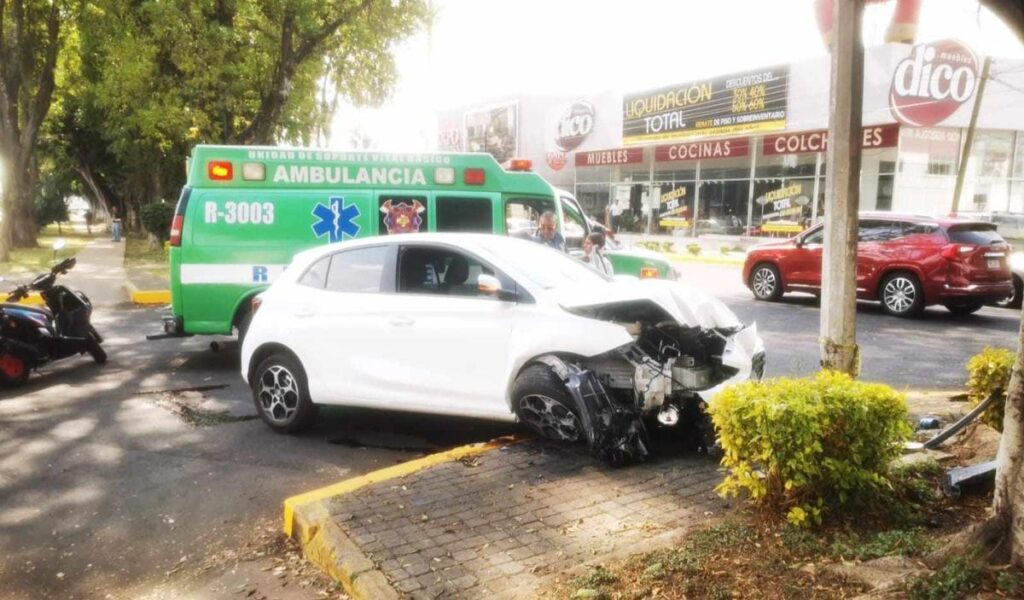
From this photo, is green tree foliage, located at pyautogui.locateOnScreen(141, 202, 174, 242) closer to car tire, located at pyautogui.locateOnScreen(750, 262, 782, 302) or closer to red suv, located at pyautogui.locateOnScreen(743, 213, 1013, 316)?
car tire, located at pyautogui.locateOnScreen(750, 262, 782, 302)

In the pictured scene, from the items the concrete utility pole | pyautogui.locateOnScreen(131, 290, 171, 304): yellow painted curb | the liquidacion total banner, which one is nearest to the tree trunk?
the concrete utility pole

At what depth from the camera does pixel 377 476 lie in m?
4.77

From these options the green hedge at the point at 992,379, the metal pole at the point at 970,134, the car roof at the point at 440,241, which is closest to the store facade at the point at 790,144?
the metal pole at the point at 970,134

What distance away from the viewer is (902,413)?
149 inches

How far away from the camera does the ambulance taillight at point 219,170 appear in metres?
8.16

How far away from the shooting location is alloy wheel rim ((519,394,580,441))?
504 cm

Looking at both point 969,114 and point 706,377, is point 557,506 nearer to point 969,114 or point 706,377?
point 706,377

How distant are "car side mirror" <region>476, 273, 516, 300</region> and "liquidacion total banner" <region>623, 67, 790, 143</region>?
2192 centimetres

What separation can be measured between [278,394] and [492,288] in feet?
7.42

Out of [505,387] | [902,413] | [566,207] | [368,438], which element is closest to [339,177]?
[566,207]

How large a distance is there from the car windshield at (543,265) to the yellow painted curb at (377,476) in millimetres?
1214

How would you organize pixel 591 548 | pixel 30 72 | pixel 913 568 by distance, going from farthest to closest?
pixel 30 72 → pixel 591 548 → pixel 913 568

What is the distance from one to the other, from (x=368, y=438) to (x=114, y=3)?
1795cm

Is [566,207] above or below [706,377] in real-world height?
above
